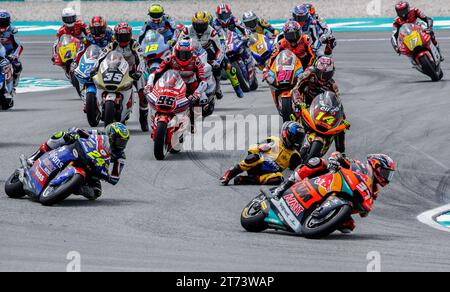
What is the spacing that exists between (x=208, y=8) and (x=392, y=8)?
598 cm

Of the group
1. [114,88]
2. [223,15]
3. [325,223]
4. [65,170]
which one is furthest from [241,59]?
[325,223]

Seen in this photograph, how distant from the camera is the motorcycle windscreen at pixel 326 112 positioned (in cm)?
1606

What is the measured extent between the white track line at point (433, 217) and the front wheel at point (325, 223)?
6.05ft

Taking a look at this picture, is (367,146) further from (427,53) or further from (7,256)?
(7,256)

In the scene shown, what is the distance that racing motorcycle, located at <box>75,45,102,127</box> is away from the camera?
777 inches

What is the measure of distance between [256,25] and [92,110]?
6.98 m

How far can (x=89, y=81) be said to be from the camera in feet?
64.6

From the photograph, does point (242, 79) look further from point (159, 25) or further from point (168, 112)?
point (168, 112)

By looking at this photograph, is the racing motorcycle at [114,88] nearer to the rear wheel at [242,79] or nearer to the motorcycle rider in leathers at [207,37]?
the motorcycle rider in leathers at [207,37]

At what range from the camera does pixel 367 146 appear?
18.7 meters

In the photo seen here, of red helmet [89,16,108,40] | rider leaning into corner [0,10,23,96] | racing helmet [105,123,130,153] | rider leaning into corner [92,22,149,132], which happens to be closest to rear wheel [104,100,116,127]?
rider leaning into corner [92,22,149,132]

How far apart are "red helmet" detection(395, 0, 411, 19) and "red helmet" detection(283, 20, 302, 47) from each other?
197 inches

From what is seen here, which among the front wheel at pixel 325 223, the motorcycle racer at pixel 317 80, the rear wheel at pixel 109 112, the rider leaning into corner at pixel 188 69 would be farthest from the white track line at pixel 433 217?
the rear wheel at pixel 109 112
